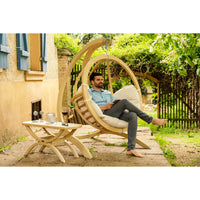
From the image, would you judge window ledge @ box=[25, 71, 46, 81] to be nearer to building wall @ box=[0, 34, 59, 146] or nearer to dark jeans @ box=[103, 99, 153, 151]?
building wall @ box=[0, 34, 59, 146]

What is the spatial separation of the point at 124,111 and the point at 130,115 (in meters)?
0.15

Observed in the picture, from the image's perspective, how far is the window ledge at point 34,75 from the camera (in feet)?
18.0

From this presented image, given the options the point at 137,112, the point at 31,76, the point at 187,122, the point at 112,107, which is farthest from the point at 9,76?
the point at 187,122

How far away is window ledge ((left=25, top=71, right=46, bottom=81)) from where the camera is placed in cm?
548

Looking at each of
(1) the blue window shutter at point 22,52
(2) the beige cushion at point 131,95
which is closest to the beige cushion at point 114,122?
(2) the beige cushion at point 131,95

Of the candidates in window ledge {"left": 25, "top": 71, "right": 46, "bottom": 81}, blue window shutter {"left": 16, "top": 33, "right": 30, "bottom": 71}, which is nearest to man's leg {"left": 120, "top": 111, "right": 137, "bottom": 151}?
blue window shutter {"left": 16, "top": 33, "right": 30, "bottom": 71}

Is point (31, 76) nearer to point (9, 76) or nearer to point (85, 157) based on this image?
point (9, 76)

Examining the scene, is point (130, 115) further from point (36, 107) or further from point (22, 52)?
point (36, 107)

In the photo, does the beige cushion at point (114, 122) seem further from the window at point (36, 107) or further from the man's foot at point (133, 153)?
the window at point (36, 107)

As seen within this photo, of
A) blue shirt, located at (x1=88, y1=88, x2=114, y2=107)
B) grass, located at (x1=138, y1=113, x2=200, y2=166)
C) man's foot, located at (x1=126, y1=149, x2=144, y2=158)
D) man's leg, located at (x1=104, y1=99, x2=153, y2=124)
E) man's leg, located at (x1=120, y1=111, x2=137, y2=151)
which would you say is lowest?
grass, located at (x1=138, y1=113, x2=200, y2=166)

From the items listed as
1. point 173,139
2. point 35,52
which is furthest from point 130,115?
point 35,52

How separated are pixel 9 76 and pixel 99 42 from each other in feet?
5.34

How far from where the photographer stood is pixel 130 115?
12.8 ft

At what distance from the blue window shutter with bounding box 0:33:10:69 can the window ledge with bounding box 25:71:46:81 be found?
3.27 ft
